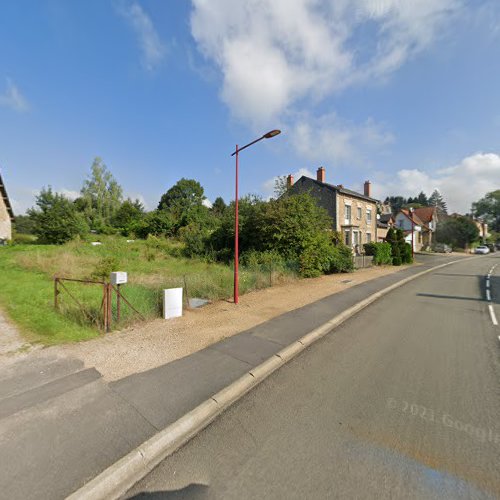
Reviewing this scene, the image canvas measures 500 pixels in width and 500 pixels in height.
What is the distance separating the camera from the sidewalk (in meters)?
2.11

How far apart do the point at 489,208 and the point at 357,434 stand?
9245 cm

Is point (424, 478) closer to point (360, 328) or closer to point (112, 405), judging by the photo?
point (112, 405)

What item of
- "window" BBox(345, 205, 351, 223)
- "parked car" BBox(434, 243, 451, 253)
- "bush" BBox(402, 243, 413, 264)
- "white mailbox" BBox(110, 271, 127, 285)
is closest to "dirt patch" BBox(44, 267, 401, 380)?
"white mailbox" BBox(110, 271, 127, 285)

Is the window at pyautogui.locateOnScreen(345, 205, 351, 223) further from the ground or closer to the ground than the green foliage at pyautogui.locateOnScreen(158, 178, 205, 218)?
closer to the ground

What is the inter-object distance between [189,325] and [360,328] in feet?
13.8

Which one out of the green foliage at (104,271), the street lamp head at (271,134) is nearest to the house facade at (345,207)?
the street lamp head at (271,134)

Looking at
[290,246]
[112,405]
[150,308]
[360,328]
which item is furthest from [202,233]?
[112,405]

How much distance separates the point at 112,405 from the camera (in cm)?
296

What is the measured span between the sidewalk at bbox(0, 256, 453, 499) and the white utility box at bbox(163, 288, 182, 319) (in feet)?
6.86

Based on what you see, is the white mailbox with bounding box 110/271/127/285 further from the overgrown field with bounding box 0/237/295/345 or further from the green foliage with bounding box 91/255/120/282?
the green foliage with bounding box 91/255/120/282

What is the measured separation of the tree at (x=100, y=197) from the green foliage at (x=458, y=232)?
58.1 m

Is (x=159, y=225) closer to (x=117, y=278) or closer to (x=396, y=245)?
(x=396, y=245)

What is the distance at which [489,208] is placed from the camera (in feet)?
218

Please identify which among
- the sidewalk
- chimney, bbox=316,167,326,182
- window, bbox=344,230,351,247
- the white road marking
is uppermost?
chimney, bbox=316,167,326,182
